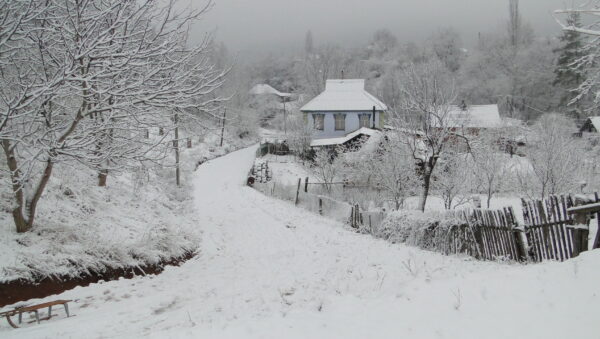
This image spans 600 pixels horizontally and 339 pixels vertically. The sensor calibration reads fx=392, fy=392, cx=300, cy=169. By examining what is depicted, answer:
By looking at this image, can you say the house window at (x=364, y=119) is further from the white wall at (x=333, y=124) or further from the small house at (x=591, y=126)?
the small house at (x=591, y=126)

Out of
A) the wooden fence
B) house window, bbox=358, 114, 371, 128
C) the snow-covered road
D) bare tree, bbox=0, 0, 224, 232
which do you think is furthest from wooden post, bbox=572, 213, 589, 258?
house window, bbox=358, 114, 371, 128

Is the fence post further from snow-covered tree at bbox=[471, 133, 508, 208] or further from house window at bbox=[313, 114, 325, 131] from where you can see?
house window at bbox=[313, 114, 325, 131]

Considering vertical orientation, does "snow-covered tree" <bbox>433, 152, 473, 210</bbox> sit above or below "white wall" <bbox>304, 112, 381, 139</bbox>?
below

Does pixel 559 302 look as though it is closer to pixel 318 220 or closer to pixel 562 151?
pixel 318 220

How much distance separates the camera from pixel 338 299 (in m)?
6.34

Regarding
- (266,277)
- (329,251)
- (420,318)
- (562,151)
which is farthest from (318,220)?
(420,318)

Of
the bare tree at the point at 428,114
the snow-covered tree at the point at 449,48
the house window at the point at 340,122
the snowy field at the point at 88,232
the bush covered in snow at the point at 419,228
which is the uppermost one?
the snow-covered tree at the point at 449,48

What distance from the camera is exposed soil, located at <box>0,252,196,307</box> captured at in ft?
24.2

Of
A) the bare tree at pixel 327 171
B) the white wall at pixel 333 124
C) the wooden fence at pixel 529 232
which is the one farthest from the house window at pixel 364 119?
the wooden fence at pixel 529 232

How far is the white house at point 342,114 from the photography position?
44.2 metres

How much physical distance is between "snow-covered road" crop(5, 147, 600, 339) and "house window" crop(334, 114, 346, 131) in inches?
1304

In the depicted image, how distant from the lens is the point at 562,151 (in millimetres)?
18125

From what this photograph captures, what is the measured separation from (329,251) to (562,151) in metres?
13.2

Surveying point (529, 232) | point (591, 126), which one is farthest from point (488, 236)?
point (591, 126)
